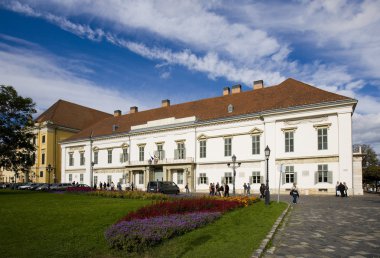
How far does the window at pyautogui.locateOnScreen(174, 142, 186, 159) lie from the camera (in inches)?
1780

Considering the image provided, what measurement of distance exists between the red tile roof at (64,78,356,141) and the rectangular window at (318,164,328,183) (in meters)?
6.27

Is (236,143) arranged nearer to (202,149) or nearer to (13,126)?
(202,149)

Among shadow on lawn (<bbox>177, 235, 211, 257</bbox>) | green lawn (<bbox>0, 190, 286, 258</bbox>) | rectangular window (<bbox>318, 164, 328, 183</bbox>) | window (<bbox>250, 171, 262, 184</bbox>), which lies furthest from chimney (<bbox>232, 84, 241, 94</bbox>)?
shadow on lawn (<bbox>177, 235, 211, 257</bbox>)

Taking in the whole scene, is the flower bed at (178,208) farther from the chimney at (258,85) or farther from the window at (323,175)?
the chimney at (258,85)

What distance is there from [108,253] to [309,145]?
2909 centimetres

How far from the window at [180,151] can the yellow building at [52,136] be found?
27.2 meters

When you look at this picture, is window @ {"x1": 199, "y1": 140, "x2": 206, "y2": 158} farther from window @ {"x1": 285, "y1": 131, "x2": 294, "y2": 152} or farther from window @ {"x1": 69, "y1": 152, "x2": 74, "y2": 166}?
window @ {"x1": 69, "y1": 152, "x2": 74, "y2": 166}

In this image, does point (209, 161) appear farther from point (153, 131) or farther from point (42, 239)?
point (42, 239)

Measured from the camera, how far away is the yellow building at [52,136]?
208ft

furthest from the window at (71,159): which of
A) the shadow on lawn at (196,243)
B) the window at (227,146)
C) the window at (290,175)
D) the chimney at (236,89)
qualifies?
the shadow on lawn at (196,243)

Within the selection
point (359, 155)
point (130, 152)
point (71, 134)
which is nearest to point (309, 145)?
point (359, 155)

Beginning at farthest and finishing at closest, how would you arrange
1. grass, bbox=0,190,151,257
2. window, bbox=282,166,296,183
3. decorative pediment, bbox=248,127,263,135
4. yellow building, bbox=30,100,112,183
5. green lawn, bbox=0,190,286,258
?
1. yellow building, bbox=30,100,112,183
2. decorative pediment, bbox=248,127,263,135
3. window, bbox=282,166,296,183
4. grass, bbox=0,190,151,257
5. green lawn, bbox=0,190,286,258

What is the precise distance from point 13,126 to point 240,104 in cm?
2509

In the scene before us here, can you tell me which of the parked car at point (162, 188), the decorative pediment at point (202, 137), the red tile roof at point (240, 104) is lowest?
the parked car at point (162, 188)
